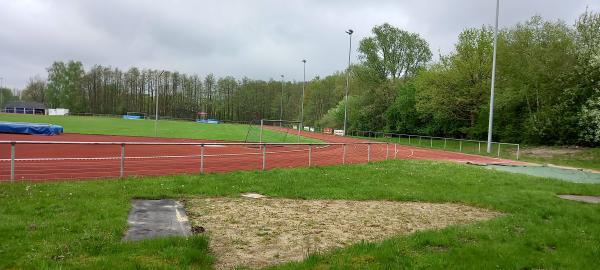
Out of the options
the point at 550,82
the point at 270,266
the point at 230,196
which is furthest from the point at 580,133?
the point at 270,266

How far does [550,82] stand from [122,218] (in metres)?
38.1

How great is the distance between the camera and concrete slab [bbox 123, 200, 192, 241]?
665 centimetres

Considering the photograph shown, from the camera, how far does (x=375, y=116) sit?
65.2 meters

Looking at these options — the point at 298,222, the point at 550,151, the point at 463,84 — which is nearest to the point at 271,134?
the point at 463,84

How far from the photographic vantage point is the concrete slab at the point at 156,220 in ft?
21.8

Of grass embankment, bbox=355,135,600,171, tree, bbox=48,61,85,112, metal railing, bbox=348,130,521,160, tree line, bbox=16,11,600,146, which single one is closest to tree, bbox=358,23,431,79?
tree line, bbox=16,11,600,146

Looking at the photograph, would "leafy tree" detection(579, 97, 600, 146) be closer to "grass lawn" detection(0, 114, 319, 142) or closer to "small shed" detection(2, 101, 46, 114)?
"grass lawn" detection(0, 114, 319, 142)

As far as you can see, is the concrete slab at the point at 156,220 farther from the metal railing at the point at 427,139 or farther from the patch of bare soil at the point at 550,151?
the patch of bare soil at the point at 550,151

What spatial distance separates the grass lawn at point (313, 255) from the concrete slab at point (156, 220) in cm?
20

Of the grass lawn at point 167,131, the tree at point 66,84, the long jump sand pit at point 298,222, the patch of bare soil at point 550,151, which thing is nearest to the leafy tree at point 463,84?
the patch of bare soil at point 550,151

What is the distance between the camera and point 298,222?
8.12 meters

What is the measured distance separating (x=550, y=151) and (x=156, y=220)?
109 feet

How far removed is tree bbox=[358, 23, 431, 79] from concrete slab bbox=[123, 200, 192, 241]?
60.1m

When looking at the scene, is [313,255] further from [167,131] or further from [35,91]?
[35,91]
